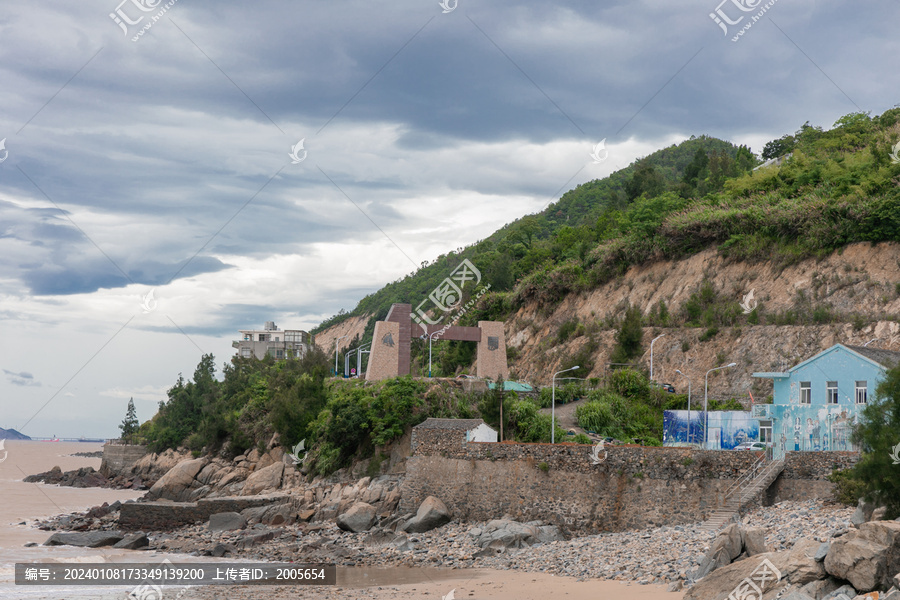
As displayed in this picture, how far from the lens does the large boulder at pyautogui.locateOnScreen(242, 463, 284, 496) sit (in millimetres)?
38188

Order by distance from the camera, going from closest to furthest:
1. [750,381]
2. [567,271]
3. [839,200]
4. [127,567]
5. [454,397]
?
1. [127,567]
2. [454,397]
3. [750,381]
4. [839,200]
5. [567,271]

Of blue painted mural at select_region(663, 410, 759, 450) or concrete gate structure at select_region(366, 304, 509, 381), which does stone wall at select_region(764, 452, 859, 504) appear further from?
concrete gate structure at select_region(366, 304, 509, 381)

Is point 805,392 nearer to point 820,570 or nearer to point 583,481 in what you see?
point 583,481

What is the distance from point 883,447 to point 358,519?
18.7m

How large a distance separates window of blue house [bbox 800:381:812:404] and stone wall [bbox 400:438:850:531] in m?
5.09

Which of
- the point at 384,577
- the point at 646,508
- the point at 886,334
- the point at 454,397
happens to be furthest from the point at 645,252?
the point at 384,577

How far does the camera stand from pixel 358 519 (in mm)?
30469

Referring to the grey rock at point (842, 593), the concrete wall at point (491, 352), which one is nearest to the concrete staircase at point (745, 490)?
the grey rock at point (842, 593)

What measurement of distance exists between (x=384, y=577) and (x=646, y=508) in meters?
8.59

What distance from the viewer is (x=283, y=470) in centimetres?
3878

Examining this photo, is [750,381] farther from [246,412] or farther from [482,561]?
[246,412]

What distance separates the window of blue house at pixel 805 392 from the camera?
28812mm

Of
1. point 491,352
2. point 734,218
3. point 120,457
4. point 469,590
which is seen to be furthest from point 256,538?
point 120,457

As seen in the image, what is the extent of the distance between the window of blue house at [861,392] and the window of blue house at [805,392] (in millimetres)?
1713
